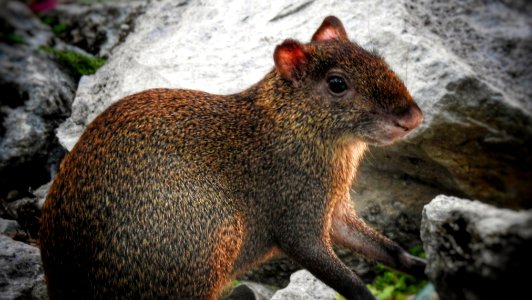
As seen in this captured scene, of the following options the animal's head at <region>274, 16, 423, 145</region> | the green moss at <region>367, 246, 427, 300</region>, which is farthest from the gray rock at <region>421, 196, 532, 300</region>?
the green moss at <region>367, 246, 427, 300</region>

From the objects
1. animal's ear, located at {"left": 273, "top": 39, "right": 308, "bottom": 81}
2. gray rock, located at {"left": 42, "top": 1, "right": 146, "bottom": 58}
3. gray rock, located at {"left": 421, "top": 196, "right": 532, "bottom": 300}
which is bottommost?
gray rock, located at {"left": 421, "top": 196, "right": 532, "bottom": 300}

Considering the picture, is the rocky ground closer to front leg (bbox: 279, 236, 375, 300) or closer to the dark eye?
the dark eye

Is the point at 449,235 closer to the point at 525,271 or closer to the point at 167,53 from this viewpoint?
the point at 525,271

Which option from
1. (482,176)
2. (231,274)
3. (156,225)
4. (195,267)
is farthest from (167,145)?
(482,176)

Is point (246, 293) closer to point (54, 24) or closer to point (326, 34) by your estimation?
point (326, 34)

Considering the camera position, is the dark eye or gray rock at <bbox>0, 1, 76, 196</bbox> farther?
gray rock at <bbox>0, 1, 76, 196</bbox>

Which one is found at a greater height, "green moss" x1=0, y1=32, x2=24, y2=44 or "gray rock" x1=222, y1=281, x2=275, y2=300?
"green moss" x1=0, y1=32, x2=24, y2=44
